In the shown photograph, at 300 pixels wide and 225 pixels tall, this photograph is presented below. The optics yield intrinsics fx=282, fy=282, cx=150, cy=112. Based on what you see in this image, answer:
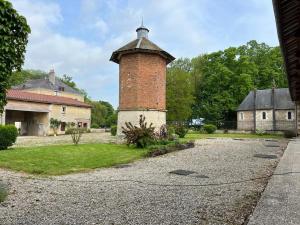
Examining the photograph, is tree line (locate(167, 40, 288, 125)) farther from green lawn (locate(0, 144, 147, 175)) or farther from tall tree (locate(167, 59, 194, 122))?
green lawn (locate(0, 144, 147, 175))

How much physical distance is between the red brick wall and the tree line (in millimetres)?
24949

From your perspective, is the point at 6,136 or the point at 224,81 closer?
the point at 6,136

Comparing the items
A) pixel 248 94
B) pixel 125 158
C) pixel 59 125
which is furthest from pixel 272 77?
pixel 125 158

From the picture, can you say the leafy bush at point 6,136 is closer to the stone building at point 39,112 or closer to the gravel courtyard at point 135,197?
the gravel courtyard at point 135,197

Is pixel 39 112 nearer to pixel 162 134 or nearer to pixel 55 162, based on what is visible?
pixel 162 134

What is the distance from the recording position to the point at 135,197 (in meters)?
6.09

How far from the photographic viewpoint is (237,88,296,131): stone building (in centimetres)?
4188

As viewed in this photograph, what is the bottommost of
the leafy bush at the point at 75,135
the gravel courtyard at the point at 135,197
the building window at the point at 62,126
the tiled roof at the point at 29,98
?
the gravel courtyard at the point at 135,197

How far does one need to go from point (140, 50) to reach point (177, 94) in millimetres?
26420

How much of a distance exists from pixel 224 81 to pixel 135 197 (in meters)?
46.4

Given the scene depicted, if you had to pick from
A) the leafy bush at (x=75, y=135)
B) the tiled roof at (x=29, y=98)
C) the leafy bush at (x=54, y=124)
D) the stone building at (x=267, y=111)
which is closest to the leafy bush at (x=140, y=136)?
the leafy bush at (x=75, y=135)

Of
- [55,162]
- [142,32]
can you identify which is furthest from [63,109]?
[55,162]

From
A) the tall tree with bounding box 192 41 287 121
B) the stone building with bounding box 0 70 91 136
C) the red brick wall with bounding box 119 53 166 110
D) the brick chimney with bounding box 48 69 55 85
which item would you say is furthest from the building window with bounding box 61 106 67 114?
the tall tree with bounding box 192 41 287 121

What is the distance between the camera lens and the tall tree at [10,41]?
5.47 metres
